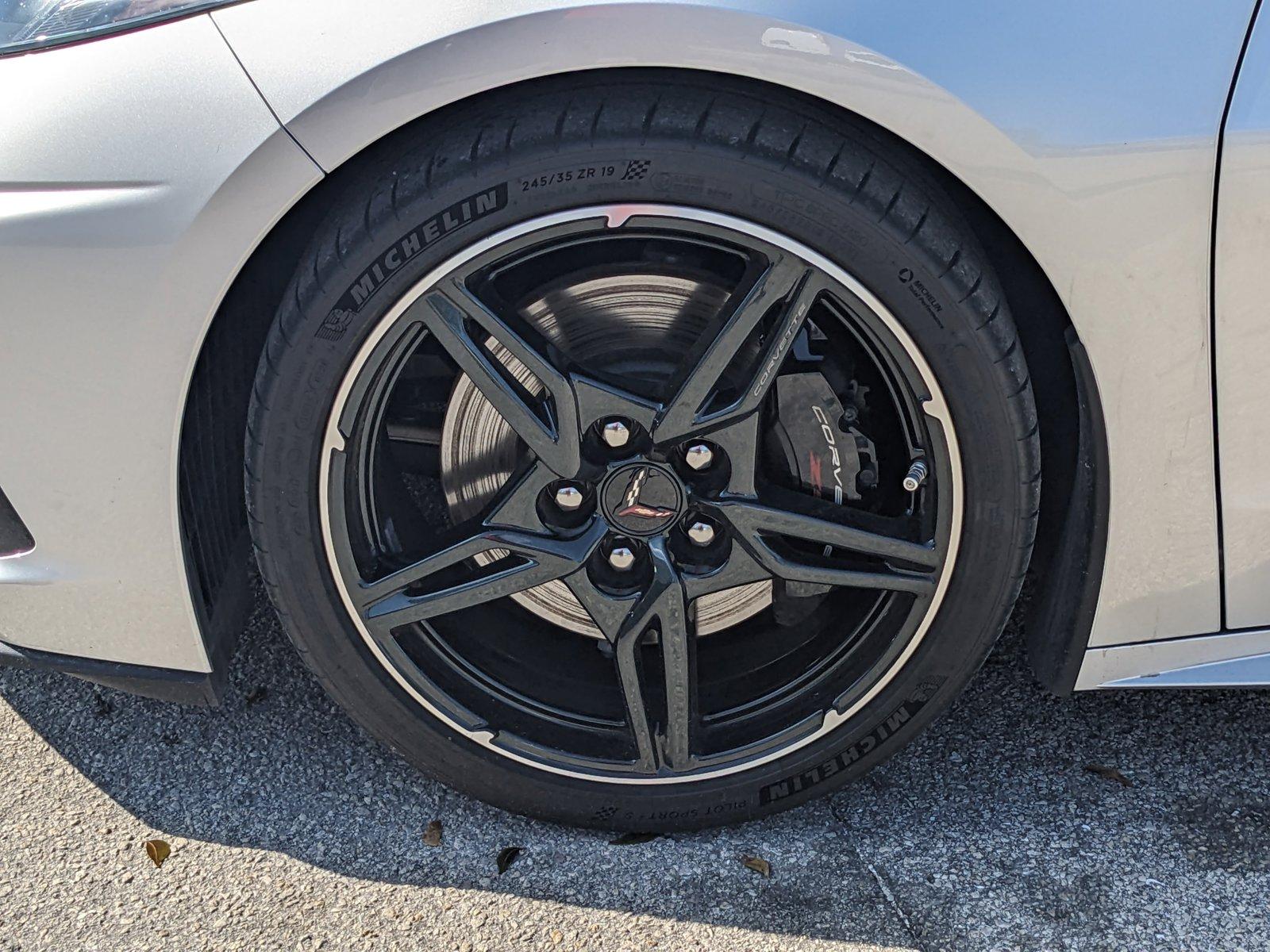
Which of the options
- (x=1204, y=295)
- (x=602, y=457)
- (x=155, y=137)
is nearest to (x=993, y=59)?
(x=1204, y=295)

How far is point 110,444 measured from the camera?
1584mm

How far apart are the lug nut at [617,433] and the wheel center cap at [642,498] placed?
4cm

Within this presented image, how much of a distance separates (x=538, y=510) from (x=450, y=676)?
0.33 m

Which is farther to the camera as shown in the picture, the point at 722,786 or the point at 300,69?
the point at 722,786

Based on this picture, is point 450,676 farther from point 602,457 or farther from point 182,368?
point 182,368

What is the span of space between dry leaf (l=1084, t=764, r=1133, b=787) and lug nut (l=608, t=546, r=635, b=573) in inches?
34.6

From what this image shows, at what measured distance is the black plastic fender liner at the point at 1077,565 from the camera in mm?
1579

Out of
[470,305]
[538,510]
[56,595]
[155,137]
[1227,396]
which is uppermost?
[155,137]

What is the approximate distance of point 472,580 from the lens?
5.79 feet

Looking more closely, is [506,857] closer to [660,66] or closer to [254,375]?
[254,375]

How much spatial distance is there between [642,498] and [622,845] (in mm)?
587

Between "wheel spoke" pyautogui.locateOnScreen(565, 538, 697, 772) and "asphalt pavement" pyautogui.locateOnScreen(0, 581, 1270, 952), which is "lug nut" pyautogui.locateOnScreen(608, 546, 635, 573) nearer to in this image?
"wheel spoke" pyautogui.locateOnScreen(565, 538, 697, 772)

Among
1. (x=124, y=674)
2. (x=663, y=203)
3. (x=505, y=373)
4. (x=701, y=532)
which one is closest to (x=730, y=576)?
(x=701, y=532)

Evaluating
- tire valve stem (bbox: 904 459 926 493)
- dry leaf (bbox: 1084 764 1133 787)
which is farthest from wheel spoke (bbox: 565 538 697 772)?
dry leaf (bbox: 1084 764 1133 787)
